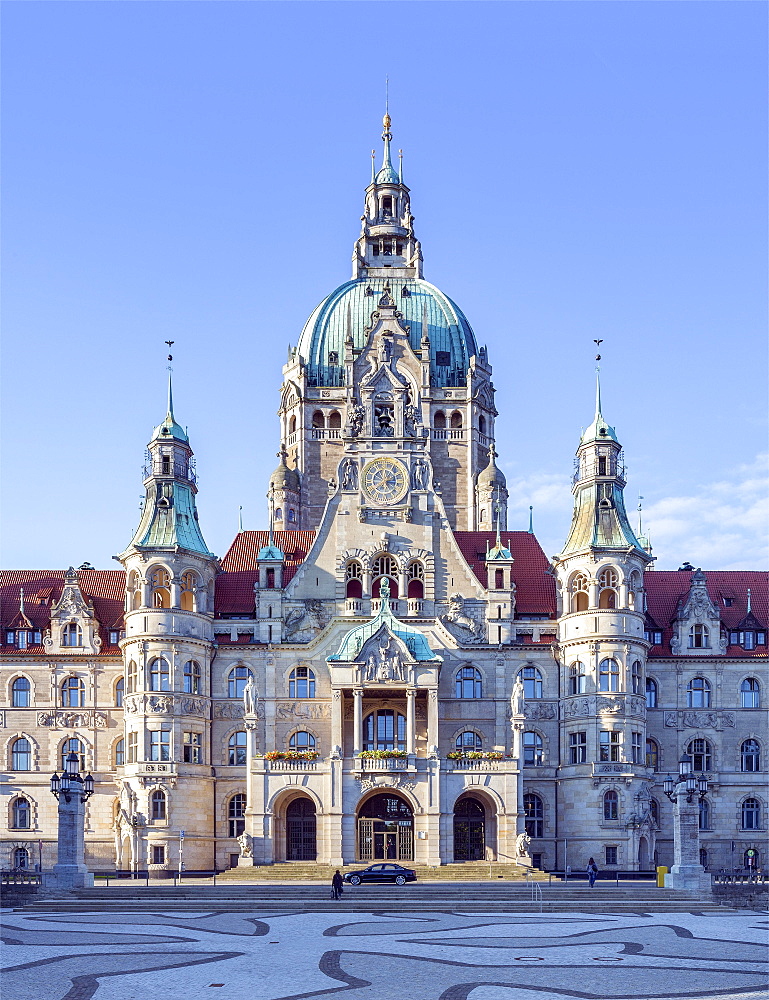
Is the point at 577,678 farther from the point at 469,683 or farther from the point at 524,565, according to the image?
the point at 524,565

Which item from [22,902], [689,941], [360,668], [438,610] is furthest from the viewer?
[438,610]

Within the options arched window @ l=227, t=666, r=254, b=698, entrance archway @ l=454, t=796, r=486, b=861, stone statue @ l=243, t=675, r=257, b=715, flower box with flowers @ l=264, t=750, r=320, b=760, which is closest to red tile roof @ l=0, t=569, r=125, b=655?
arched window @ l=227, t=666, r=254, b=698

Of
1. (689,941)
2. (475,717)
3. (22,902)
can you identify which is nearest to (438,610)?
(475,717)

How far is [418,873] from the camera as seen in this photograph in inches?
3044

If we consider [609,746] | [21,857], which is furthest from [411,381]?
[21,857]

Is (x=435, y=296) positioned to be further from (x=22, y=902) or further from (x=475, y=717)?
(x=22, y=902)

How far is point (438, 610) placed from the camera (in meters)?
89.4

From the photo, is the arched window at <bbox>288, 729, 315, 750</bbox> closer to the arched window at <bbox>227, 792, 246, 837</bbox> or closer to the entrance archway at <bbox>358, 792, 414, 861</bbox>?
the arched window at <bbox>227, 792, 246, 837</bbox>

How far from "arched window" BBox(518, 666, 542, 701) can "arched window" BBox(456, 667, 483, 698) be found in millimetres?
2763

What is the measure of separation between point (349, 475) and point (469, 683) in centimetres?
1486

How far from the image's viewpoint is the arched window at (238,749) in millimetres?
87625

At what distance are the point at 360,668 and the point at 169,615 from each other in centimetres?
1205

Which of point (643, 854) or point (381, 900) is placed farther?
point (643, 854)

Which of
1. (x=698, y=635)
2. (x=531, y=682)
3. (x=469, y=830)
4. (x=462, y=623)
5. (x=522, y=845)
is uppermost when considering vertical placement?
(x=462, y=623)
